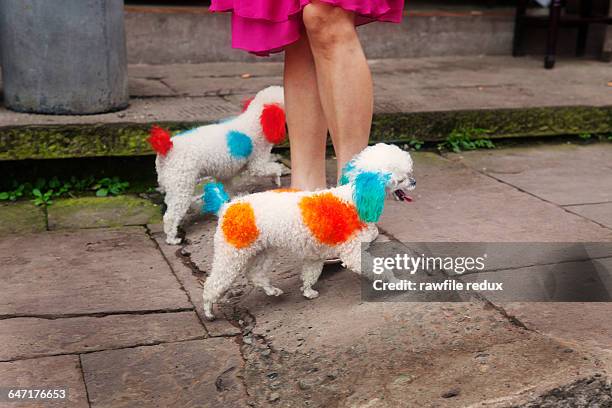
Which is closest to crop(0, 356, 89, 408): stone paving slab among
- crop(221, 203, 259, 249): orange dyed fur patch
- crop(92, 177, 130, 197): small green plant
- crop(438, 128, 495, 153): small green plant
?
crop(221, 203, 259, 249): orange dyed fur patch

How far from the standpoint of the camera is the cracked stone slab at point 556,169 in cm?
353

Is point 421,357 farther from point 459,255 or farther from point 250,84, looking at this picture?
point 250,84

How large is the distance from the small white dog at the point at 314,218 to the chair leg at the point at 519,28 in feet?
12.4

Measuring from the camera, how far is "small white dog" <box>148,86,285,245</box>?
10.3 feet

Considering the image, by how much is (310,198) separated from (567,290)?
0.82 m

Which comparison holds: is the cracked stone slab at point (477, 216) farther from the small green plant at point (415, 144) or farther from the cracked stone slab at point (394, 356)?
the cracked stone slab at point (394, 356)

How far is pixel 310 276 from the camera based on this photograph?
2588mm

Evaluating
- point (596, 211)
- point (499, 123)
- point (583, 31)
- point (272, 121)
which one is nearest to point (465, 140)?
point (499, 123)

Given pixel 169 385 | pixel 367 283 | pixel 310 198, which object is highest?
pixel 310 198

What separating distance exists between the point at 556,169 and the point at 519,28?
223cm

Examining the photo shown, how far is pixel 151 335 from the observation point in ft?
8.13

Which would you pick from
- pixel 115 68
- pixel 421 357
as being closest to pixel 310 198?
pixel 421 357

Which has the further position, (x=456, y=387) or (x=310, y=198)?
(x=310, y=198)

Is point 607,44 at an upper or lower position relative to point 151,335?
upper
